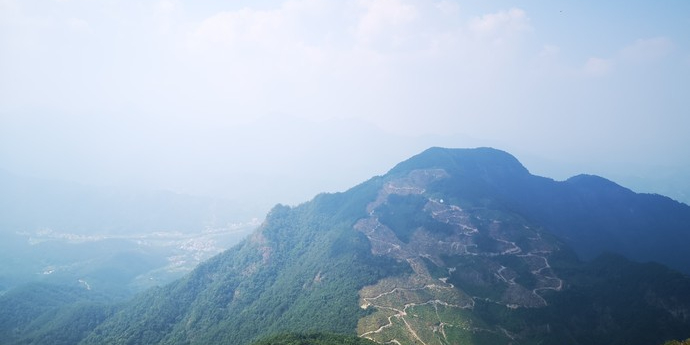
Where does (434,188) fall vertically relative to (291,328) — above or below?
above

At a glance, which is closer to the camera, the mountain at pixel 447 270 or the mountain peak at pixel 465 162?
the mountain at pixel 447 270

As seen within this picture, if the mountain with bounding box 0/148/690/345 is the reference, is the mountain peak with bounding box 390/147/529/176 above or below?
above

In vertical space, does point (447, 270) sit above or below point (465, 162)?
below

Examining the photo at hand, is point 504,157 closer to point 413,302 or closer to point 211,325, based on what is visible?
point 413,302

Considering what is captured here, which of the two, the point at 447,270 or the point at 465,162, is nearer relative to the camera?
the point at 447,270

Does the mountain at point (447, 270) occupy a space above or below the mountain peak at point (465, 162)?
below

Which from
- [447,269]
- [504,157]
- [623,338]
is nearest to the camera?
[623,338]

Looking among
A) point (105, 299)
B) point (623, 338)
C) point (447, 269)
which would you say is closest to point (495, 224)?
point (447, 269)

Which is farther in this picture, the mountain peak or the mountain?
the mountain peak
